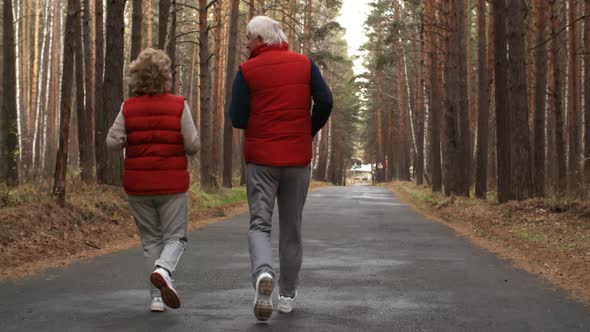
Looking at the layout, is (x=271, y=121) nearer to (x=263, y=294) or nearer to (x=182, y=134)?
(x=182, y=134)

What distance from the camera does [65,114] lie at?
12.5 metres

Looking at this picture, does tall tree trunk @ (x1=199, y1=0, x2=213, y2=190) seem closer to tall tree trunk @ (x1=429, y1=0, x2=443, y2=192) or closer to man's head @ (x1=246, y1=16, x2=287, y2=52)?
tall tree trunk @ (x1=429, y1=0, x2=443, y2=192)

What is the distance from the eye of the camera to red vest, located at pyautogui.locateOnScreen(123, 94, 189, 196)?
576 centimetres

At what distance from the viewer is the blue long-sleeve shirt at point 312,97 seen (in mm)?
5609

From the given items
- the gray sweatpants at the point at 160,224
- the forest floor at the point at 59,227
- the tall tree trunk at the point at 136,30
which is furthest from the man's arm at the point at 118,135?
the tall tree trunk at the point at 136,30

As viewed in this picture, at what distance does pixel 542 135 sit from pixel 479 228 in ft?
23.0

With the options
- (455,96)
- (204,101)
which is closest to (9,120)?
(204,101)

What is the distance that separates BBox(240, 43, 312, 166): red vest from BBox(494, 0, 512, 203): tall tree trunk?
13462 mm

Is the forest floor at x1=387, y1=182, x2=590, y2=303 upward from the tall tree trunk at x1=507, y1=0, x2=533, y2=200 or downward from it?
downward

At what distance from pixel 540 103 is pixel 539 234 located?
10.9 metres

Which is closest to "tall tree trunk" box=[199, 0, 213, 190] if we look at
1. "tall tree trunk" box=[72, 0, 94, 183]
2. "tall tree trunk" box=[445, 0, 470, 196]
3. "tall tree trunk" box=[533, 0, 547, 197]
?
"tall tree trunk" box=[72, 0, 94, 183]

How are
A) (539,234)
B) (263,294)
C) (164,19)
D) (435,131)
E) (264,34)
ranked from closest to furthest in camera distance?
(263,294) → (264,34) → (539,234) → (164,19) → (435,131)

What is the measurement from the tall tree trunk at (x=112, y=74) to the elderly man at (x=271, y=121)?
36.4ft

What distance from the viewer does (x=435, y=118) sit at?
106ft
